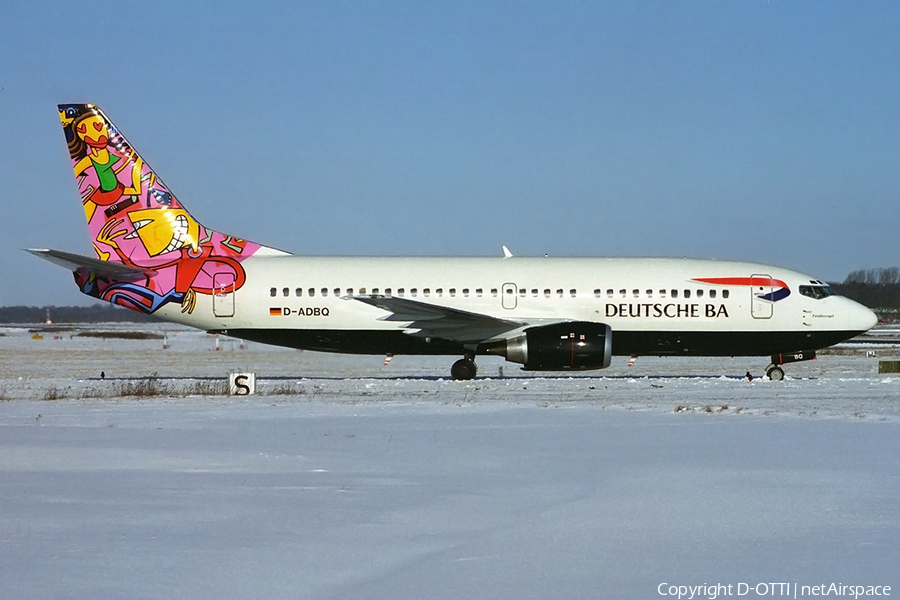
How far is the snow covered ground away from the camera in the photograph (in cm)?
595

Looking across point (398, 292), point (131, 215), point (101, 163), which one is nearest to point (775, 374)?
point (398, 292)

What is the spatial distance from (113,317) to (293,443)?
15856 cm

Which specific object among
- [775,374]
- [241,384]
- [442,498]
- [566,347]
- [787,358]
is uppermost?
[566,347]

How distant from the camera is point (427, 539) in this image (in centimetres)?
683

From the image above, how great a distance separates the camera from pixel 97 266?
78.4 feet

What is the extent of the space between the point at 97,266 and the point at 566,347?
11482 millimetres

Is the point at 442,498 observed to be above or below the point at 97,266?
below

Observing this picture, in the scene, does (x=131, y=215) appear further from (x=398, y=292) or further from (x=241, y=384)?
(x=241, y=384)

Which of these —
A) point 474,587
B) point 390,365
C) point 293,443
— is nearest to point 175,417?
point 293,443

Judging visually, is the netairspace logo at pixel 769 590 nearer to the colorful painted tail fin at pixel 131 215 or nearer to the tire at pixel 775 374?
the tire at pixel 775 374

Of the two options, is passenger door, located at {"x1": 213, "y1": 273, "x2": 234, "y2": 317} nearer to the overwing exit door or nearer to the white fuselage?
the white fuselage

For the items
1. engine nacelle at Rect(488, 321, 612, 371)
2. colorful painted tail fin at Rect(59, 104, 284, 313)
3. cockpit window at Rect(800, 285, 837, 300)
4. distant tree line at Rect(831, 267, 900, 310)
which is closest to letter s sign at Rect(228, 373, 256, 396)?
colorful painted tail fin at Rect(59, 104, 284, 313)

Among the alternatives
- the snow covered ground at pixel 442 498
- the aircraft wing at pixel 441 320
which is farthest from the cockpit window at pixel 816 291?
the snow covered ground at pixel 442 498

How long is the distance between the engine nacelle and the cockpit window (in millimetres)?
6053
